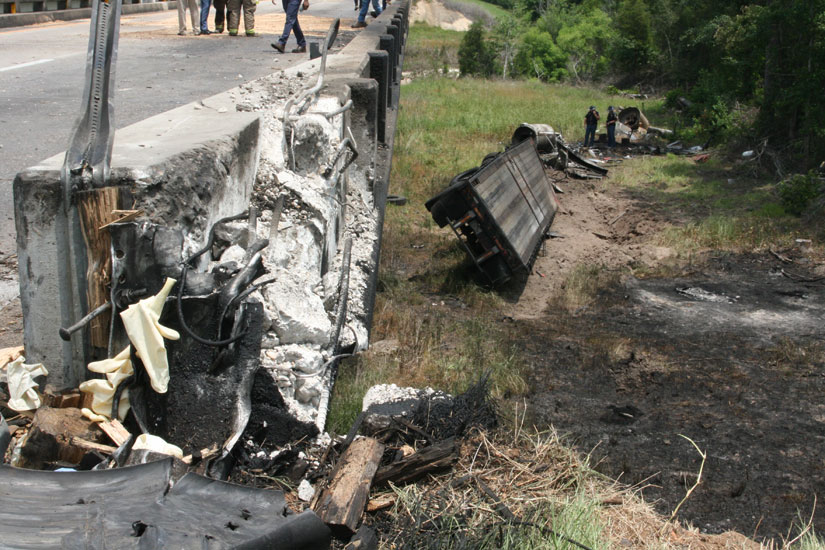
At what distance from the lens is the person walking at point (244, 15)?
16.9 m

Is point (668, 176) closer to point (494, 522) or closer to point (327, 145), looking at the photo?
point (327, 145)

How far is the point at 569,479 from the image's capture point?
3.93 m

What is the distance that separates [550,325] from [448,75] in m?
22.4

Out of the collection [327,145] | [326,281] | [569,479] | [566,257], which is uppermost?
[327,145]

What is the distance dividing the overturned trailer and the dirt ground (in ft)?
1.64

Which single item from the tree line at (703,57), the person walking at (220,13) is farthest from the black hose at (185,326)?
the person walking at (220,13)

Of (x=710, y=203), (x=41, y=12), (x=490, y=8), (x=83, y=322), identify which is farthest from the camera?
(x=490, y=8)

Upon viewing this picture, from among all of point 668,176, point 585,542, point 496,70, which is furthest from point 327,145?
point 496,70

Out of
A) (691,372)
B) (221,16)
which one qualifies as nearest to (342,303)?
(691,372)

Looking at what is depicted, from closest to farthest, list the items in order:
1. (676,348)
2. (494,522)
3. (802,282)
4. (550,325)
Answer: (494,522), (676,348), (550,325), (802,282)

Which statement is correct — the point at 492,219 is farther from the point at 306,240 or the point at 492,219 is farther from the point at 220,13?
the point at 220,13

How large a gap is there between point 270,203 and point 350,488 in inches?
76.8

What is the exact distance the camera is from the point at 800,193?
39.6ft

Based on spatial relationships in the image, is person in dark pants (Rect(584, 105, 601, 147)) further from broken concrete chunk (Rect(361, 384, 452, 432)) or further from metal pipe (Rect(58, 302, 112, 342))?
metal pipe (Rect(58, 302, 112, 342))
